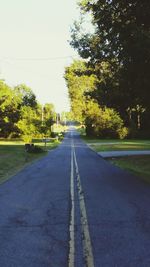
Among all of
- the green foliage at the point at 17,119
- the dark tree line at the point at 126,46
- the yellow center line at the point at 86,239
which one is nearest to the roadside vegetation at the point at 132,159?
the dark tree line at the point at 126,46

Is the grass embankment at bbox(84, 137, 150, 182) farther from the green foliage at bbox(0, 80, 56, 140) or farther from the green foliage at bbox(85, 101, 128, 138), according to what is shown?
the green foliage at bbox(0, 80, 56, 140)

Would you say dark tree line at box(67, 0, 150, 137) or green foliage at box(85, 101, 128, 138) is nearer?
dark tree line at box(67, 0, 150, 137)

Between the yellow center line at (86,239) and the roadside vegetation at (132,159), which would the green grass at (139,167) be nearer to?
the roadside vegetation at (132,159)

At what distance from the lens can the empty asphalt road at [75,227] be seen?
274 inches

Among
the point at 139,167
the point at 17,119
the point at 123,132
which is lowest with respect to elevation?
the point at 139,167

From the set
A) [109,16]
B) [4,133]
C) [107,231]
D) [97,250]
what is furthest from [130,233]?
[4,133]

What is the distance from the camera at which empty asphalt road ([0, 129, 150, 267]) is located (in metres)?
6.95

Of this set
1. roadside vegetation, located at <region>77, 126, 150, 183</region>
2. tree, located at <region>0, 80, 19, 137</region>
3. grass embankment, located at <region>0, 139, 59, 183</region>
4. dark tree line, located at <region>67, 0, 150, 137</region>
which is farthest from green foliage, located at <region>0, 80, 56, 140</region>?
dark tree line, located at <region>67, 0, 150, 137</region>

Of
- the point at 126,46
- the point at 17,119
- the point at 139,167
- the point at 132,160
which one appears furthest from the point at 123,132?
the point at 126,46

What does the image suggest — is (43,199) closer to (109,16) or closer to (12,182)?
(12,182)

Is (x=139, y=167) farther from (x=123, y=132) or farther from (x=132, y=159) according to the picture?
(x=123, y=132)

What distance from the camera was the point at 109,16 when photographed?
830 inches

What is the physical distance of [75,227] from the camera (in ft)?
30.6

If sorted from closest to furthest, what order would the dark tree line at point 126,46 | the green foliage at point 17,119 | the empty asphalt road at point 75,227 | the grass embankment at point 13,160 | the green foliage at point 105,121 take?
the empty asphalt road at point 75,227 → the dark tree line at point 126,46 → the grass embankment at point 13,160 → the green foliage at point 105,121 → the green foliage at point 17,119
